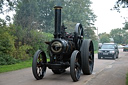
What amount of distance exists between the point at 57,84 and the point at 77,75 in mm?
1118

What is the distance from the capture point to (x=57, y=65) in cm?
818

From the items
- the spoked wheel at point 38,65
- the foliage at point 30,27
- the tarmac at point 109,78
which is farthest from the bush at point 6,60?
the tarmac at point 109,78

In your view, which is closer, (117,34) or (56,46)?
(56,46)

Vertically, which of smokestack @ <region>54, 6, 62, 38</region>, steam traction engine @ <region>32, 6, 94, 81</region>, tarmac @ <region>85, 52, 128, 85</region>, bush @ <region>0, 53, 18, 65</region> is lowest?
tarmac @ <region>85, 52, 128, 85</region>

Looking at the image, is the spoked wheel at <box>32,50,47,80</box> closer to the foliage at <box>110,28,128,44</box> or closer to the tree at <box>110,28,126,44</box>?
the foliage at <box>110,28,128,44</box>

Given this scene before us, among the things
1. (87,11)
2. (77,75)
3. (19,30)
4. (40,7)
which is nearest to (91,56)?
(77,75)

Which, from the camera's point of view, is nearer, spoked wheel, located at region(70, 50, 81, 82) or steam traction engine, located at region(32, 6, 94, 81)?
spoked wheel, located at region(70, 50, 81, 82)

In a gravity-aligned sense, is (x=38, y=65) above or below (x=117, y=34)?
below

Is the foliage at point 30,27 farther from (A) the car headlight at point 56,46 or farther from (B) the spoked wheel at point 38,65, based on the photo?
(A) the car headlight at point 56,46

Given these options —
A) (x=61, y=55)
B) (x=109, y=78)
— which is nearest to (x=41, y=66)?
(x=61, y=55)

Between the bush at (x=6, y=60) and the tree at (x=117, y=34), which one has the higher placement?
the tree at (x=117, y=34)

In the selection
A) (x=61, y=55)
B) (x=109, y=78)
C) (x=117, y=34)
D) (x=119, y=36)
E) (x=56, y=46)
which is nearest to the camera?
(x=56, y=46)

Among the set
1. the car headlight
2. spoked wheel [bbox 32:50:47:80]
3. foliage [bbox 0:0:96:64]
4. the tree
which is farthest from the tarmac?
the tree

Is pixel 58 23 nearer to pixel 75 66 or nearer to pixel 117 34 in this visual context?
pixel 75 66
